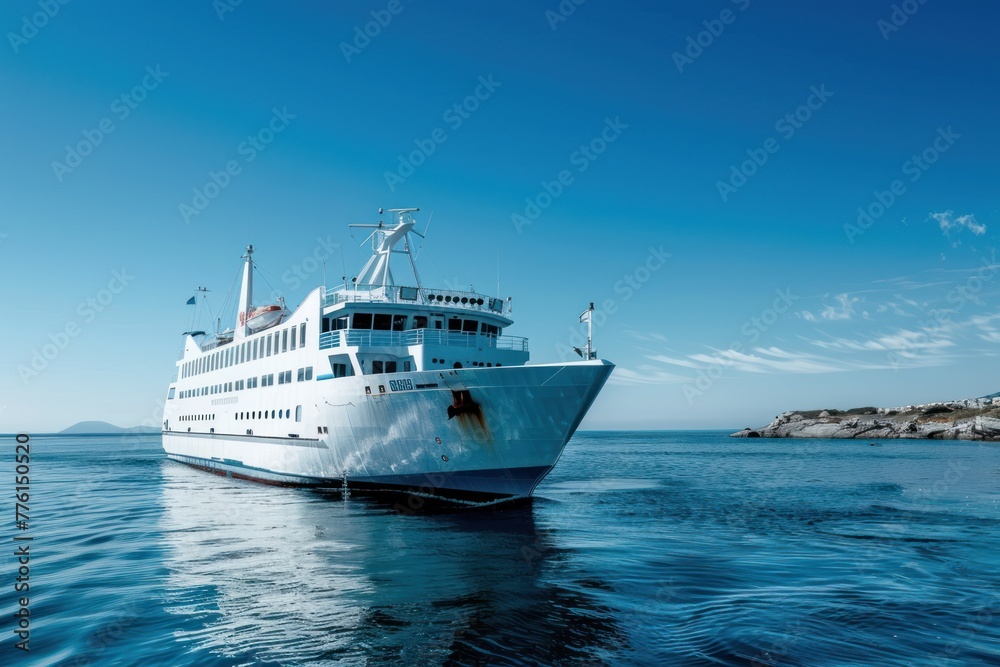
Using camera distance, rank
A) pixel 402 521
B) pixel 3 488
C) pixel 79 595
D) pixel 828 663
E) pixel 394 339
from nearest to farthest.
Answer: pixel 828 663
pixel 79 595
pixel 402 521
pixel 394 339
pixel 3 488

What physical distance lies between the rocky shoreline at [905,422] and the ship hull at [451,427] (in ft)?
379

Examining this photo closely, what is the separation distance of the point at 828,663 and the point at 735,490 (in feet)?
94.9

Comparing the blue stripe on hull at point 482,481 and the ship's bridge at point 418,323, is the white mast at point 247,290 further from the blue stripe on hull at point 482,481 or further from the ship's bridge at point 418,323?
the blue stripe on hull at point 482,481

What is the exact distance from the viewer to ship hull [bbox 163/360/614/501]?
22625 mm

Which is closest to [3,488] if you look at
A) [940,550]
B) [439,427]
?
[439,427]

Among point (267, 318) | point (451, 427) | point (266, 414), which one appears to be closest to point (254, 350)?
point (267, 318)

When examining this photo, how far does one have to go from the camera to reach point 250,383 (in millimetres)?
Answer: 37906

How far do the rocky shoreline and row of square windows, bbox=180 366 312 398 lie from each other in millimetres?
119925

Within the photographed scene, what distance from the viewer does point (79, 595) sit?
13883 millimetres

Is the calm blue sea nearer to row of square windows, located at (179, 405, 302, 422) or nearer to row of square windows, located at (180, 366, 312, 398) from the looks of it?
row of square windows, located at (179, 405, 302, 422)

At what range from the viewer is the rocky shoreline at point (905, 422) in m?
110

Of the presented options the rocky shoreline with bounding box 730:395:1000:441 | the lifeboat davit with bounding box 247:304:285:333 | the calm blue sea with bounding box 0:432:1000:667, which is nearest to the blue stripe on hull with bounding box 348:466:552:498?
the calm blue sea with bounding box 0:432:1000:667

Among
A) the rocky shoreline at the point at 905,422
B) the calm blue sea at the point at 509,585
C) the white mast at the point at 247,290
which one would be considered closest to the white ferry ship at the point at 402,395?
the calm blue sea at the point at 509,585

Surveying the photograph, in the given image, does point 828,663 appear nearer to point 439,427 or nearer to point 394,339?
point 439,427
